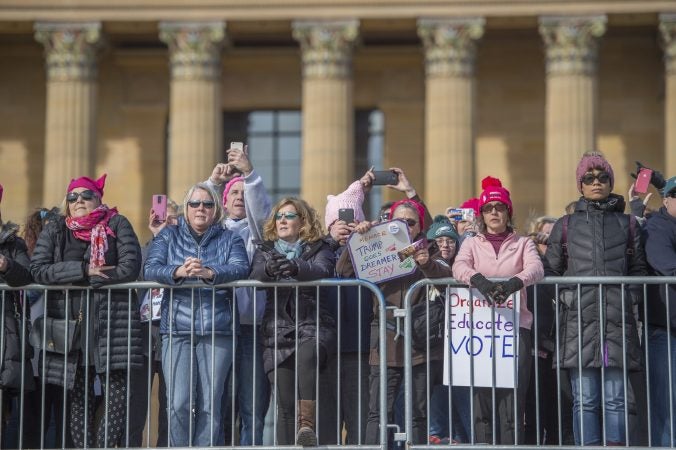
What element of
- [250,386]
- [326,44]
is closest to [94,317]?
[250,386]

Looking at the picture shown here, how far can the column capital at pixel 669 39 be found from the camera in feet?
108

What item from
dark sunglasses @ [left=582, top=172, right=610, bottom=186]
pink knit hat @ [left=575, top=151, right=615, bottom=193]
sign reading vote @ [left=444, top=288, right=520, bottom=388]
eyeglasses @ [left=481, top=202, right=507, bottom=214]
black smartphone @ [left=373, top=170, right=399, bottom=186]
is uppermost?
black smartphone @ [left=373, top=170, right=399, bottom=186]

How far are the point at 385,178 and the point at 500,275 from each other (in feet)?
8.14

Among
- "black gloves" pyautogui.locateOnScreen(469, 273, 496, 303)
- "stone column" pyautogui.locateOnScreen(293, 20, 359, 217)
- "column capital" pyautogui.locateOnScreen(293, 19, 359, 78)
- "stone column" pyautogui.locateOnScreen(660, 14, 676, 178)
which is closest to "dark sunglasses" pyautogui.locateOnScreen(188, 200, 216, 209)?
"black gloves" pyautogui.locateOnScreen(469, 273, 496, 303)

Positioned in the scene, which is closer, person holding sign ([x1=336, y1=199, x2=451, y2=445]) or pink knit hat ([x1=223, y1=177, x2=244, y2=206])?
person holding sign ([x1=336, y1=199, x2=451, y2=445])

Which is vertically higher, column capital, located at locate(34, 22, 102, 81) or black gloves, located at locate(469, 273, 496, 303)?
column capital, located at locate(34, 22, 102, 81)

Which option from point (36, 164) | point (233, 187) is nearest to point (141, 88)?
point (36, 164)

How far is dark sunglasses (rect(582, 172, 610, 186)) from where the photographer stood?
546 inches

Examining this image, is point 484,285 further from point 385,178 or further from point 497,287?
point 385,178

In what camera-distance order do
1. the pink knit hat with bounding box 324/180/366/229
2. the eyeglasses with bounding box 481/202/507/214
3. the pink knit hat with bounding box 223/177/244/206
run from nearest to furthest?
the eyeglasses with bounding box 481/202/507/214 → the pink knit hat with bounding box 324/180/366/229 → the pink knit hat with bounding box 223/177/244/206

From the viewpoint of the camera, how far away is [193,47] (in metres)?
33.7

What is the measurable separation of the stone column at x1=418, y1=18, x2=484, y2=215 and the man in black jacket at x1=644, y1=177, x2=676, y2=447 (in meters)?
18.7

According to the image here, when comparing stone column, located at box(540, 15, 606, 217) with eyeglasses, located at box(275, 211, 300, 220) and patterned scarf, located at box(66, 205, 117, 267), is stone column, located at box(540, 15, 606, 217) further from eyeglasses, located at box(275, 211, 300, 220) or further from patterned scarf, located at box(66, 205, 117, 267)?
A: patterned scarf, located at box(66, 205, 117, 267)

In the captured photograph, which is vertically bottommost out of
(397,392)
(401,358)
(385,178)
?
(397,392)
